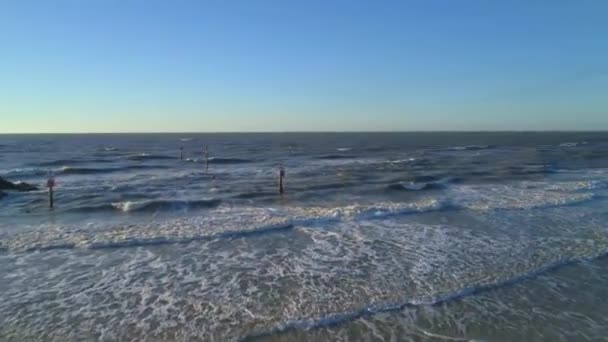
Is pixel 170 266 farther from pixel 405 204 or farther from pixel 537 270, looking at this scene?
pixel 405 204

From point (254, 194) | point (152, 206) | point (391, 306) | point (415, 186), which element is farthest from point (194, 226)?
point (415, 186)

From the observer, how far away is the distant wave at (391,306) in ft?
23.8

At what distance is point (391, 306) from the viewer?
813 centimetres

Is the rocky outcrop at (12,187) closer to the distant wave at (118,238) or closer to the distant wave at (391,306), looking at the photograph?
the distant wave at (118,238)

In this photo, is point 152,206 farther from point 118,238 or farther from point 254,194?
point 118,238

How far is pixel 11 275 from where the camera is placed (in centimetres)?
1012

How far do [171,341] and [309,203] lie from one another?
13.8 m

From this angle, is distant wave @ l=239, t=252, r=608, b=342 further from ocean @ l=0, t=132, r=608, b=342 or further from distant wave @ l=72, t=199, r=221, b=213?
distant wave @ l=72, t=199, r=221, b=213

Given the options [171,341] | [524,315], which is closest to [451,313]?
[524,315]

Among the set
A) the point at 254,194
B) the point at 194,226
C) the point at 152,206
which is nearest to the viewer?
the point at 194,226

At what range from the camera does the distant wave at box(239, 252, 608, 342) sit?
23.8 feet

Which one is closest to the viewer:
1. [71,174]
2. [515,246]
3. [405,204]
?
[515,246]

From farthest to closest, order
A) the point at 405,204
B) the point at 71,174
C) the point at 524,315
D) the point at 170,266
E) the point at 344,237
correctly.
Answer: the point at 71,174, the point at 405,204, the point at 344,237, the point at 170,266, the point at 524,315

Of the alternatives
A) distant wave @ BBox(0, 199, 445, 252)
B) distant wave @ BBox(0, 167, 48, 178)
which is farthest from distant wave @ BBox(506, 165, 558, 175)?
distant wave @ BBox(0, 167, 48, 178)
